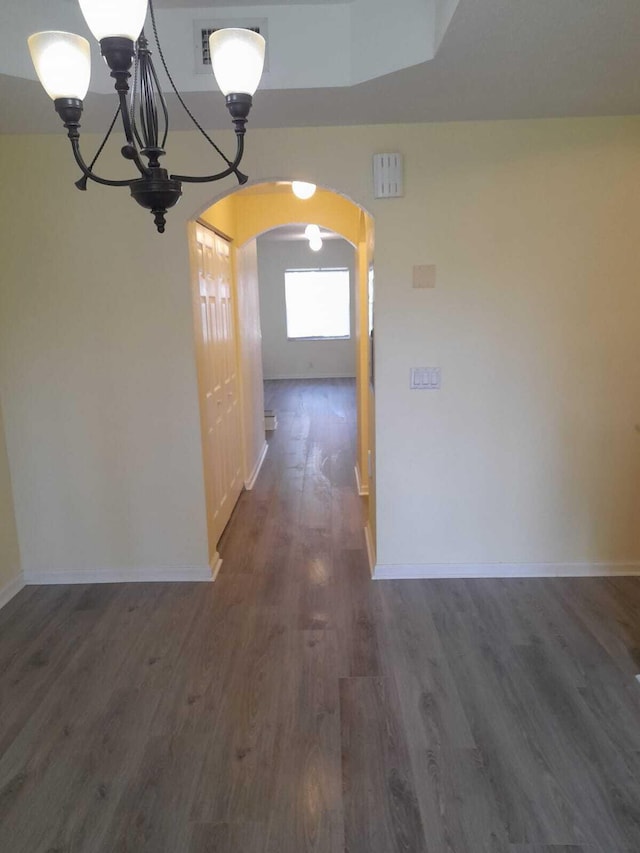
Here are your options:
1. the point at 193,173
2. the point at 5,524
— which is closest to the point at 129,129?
the point at 193,173

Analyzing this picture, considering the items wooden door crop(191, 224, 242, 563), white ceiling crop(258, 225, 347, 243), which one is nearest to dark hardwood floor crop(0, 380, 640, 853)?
wooden door crop(191, 224, 242, 563)

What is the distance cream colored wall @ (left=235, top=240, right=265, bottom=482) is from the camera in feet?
15.1

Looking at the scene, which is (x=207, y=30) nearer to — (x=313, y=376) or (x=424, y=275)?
(x=424, y=275)

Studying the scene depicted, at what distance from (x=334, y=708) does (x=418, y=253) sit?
212cm

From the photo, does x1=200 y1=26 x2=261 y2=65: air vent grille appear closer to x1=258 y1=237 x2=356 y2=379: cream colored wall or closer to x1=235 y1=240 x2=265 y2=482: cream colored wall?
x1=235 y1=240 x2=265 y2=482: cream colored wall

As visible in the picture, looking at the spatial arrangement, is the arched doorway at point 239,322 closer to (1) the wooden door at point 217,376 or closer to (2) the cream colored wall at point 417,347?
(1) the wooden door at point 217,376

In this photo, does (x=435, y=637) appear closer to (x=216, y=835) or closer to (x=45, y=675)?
(x=216, y=835)

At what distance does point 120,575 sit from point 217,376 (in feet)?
4.42

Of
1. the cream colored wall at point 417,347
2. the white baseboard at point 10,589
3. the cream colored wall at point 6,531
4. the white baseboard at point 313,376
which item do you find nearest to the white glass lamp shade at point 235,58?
the cream colored wall at point 417,347

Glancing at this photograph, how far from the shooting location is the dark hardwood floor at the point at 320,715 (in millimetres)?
1729

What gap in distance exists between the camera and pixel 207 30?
2.27 metres

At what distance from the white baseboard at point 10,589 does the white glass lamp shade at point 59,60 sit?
2.61 meters

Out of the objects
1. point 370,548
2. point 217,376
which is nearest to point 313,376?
point 217,376

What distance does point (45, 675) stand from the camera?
2461 millimetres
